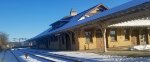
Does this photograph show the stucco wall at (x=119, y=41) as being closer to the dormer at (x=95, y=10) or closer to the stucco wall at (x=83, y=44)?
the stucco wall at (x=83, y=44)

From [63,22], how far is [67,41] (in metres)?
8.47

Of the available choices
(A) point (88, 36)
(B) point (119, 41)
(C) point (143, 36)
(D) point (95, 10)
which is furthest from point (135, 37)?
(D) point (95, 10)

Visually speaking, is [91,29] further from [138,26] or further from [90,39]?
[138,26]

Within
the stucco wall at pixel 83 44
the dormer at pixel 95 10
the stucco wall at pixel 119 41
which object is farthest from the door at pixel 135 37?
the dormer at pixel 95 10

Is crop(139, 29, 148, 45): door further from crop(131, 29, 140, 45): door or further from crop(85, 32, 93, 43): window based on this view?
crop(85, 32, 93, 43): window

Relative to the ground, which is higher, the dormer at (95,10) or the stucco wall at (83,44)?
the dormer at (95,10)

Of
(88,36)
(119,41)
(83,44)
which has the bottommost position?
(83,44)

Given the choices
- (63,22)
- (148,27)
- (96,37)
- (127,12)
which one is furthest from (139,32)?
(127,12)

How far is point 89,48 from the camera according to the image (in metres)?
34.6

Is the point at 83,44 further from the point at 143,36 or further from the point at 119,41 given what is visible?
the point at 143,36

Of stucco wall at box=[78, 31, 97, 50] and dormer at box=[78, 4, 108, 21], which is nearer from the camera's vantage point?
stucco wall at box=[78, 31, 97, 50]

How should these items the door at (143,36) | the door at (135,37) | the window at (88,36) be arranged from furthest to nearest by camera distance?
the door at (143,36)
the door at (135,37)
the window at (88,36)

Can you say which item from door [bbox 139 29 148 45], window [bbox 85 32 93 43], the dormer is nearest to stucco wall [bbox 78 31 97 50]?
window [bbox 85 32 93 43]

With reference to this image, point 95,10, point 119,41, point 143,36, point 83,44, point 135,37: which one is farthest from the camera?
point 95,10
